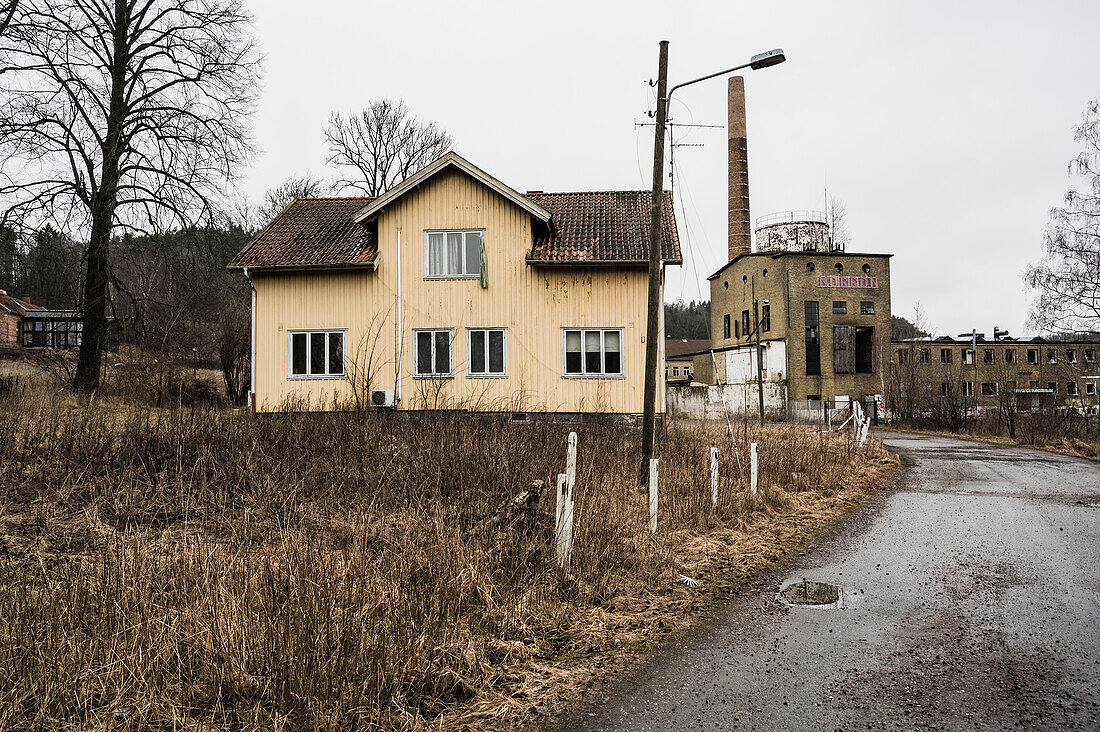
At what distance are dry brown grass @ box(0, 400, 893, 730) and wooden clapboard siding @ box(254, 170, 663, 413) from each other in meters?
9.44

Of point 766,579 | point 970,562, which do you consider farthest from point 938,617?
point 970,562

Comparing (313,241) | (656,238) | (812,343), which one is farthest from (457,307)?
(812,343)

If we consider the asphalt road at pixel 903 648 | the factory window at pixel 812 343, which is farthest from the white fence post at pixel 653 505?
the factory window at pixel 812 343

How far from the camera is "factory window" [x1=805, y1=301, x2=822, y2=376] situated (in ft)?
176

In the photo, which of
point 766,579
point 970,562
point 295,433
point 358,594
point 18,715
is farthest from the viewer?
point 295,433

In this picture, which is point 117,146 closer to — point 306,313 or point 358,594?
point 306,313

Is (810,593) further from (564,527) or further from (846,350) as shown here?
(846,350)

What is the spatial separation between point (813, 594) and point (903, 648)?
1.62 m

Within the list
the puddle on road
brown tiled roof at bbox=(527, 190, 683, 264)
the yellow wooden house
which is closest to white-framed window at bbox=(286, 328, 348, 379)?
the yellow wooden house

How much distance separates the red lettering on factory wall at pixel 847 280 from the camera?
178 ft

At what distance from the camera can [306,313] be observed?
75.4 feet

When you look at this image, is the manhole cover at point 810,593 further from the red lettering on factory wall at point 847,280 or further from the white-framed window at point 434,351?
the red lettering on factory wall at point 847,280

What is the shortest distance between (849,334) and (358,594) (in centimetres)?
5411

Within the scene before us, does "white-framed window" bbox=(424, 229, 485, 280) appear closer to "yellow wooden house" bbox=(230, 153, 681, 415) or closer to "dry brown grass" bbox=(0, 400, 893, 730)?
"yellow wooden house" bbox=(230, 153, 681, 415)
